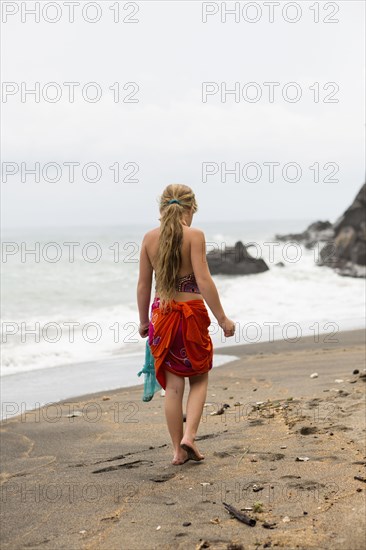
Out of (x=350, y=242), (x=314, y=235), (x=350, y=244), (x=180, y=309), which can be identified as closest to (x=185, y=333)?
(x=180, y=309)

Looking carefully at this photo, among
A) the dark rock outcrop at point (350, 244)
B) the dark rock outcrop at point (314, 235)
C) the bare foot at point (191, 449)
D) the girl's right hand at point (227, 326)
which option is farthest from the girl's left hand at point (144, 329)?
the dark rock outcrop at point (314, 235)

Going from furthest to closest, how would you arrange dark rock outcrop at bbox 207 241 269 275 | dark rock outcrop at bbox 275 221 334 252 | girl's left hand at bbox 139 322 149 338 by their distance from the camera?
dark rock outcrop at bbox 275 221 334 252 → dark rock outcrop at bbox 207 241 269 275 → girl's left hand at bbox 139 322 149 338

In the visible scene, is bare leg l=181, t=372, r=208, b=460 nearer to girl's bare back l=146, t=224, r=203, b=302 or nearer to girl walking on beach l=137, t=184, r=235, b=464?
girl walking on beach l=137, t=184, r=235, b=464

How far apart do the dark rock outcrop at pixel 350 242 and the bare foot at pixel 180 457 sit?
27106mm

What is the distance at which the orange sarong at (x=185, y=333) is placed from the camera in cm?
518

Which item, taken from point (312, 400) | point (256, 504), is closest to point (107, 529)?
point (256, 504)

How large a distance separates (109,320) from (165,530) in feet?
45.6

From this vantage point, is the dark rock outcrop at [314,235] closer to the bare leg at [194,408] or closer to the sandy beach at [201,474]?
the sandy beach at [201,474]

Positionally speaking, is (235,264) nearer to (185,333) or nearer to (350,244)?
(350,244)

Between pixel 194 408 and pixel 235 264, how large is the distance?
85.7ft

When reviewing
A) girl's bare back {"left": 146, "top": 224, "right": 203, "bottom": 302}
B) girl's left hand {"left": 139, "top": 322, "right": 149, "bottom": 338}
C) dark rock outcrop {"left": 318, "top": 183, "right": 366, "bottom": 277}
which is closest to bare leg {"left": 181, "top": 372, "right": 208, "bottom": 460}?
girl's left hand {"left": 139, "top": 322, "right": 149, "bottom": 338}

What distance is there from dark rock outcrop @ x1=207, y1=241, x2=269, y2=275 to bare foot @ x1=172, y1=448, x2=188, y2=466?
25.4 meters

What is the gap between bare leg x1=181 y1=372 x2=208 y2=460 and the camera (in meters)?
5.12

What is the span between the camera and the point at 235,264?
31297 millimetres
